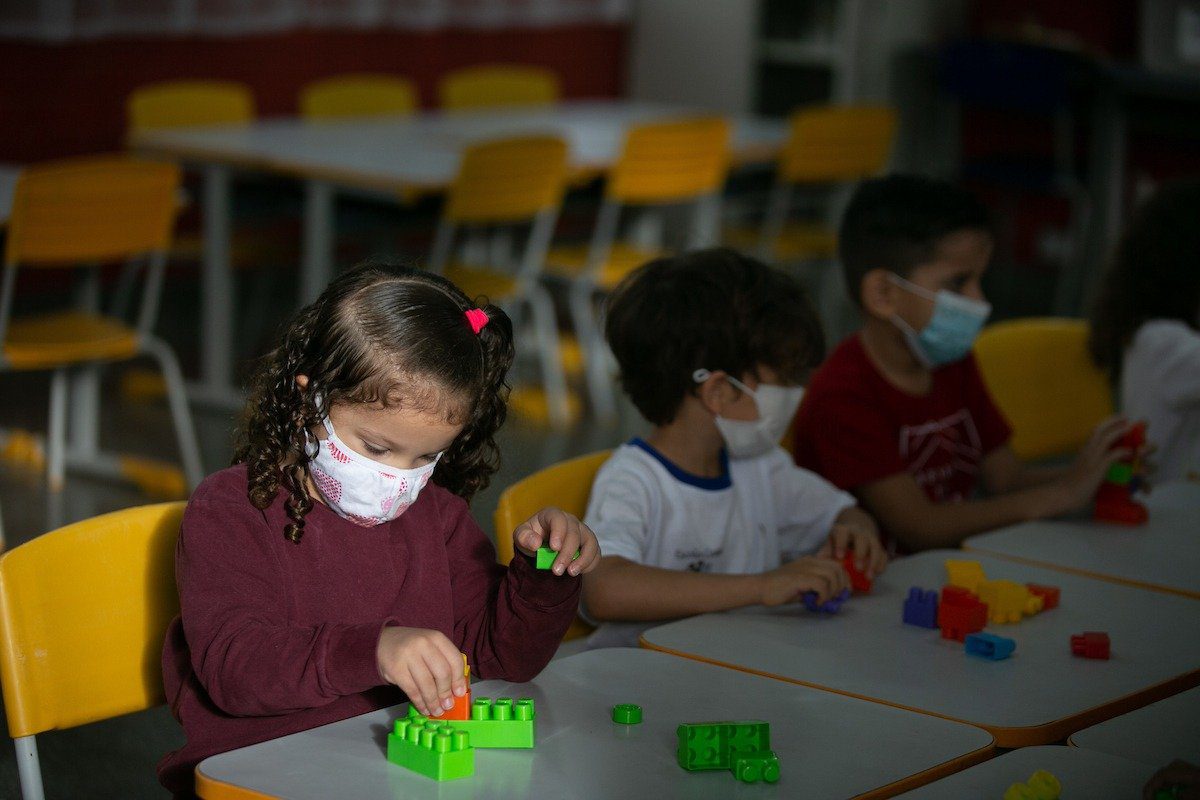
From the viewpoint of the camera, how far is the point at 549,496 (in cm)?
206

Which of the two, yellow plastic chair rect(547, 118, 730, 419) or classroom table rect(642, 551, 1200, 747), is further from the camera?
yellow plastic chair rect(547, 118, 730, 419)

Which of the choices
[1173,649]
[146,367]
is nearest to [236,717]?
[1173,649]

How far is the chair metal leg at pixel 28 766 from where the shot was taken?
157 centimetres

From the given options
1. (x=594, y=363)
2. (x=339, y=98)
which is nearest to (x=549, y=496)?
(x=594, y=363)

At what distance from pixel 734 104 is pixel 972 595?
6018 mm

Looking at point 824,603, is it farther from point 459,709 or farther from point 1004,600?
point 459,709

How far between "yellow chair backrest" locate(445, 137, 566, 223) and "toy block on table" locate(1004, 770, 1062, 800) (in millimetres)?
3245

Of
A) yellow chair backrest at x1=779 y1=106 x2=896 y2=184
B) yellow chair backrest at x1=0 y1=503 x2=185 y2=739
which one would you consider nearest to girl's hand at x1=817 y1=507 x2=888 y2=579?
yellow chair backrest at x1=0 y1=503 x2=185 y2=739

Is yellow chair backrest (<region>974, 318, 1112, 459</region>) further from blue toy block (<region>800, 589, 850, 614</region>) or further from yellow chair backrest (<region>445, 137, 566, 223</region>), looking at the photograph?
yellow chair backrest (<region>445, 137, 566, 223</region>)

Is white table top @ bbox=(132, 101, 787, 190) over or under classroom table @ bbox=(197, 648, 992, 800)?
over

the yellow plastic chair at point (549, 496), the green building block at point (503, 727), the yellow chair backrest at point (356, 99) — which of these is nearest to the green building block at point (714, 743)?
the green building block at point (503, 727)

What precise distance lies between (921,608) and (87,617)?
3.04 ft

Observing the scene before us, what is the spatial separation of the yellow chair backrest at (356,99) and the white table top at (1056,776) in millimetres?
4603

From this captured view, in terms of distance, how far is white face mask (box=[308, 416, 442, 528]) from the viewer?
155 cm
